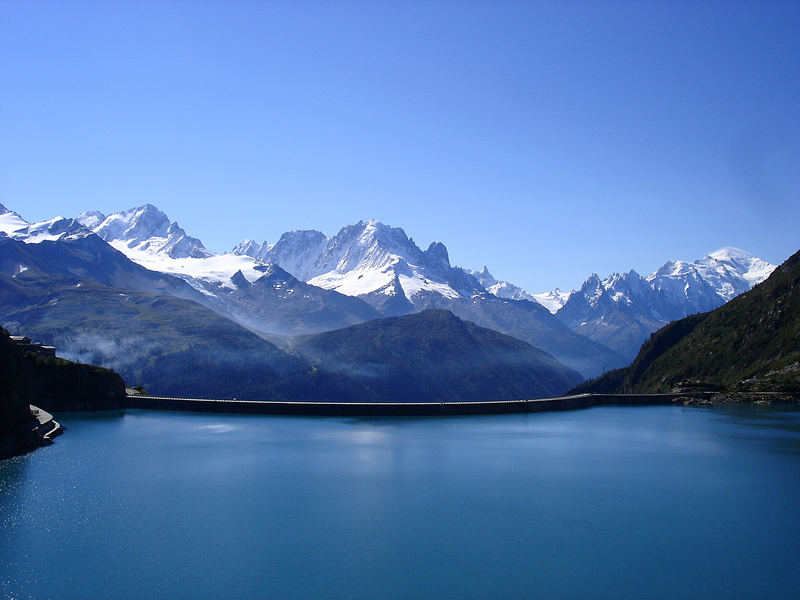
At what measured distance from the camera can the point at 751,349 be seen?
546 feet

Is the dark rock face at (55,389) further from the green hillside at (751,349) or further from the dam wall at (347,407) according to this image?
the green hillside at (751,349)

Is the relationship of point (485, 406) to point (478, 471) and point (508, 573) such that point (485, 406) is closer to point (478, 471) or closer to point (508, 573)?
point (478, 471)

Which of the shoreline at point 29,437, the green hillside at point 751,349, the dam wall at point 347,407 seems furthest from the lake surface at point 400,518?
the green hillside at point 751,349

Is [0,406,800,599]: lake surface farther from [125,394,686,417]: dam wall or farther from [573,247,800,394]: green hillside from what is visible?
[573,247,800,394]: green hillside

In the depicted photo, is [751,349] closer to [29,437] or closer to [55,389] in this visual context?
[55,389]

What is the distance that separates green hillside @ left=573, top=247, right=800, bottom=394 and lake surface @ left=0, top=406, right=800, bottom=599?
2489 inches

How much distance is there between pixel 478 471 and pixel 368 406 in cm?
5549

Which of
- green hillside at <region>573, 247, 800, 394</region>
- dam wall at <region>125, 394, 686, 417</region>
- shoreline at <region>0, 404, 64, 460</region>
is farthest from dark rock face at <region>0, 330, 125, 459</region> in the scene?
green hillside at <region>573, 247, 800, 394</region>

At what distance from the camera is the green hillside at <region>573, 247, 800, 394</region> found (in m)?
147

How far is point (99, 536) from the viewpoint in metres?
44.3

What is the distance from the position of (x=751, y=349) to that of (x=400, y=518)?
142973mm

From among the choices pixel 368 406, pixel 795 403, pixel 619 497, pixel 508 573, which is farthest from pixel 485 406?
pixel 508 573

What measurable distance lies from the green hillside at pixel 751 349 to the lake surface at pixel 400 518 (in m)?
63.2

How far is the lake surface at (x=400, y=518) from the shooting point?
1464 inches
